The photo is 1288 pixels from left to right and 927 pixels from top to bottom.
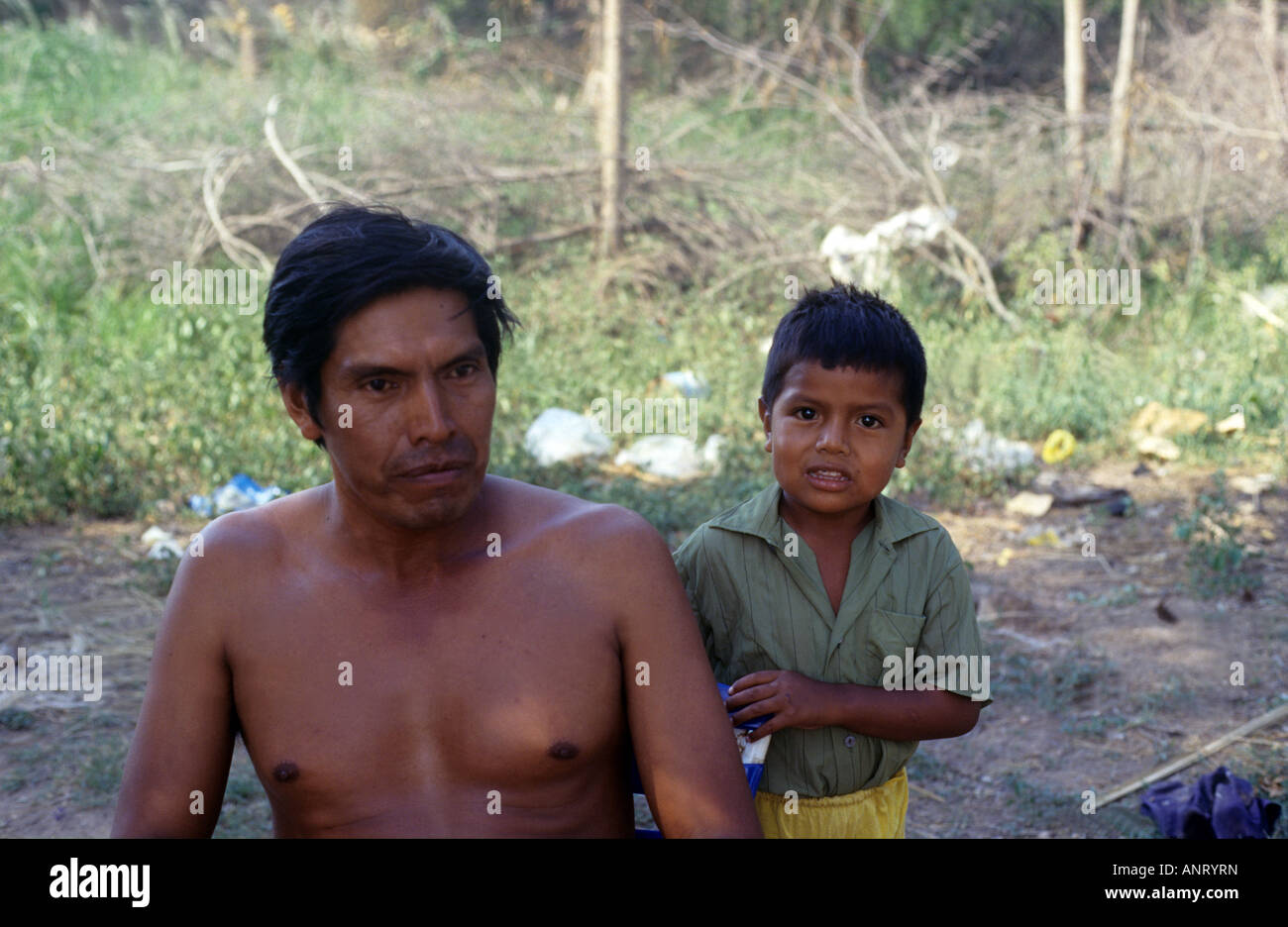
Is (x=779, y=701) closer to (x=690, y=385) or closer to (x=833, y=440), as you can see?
(x=833, y=440)

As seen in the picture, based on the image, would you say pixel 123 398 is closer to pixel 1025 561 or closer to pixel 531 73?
pixel 1025 561

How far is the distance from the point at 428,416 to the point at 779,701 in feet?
2.27

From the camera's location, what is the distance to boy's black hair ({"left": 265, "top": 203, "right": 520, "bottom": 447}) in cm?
184

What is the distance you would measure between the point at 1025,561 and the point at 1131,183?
3952mm

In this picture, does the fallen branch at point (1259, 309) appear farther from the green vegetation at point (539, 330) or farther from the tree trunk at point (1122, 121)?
the tree trunk at point (1122, 121)

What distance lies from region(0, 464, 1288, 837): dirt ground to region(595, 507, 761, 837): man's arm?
1776 mm

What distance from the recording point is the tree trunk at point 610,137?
791 centimetres

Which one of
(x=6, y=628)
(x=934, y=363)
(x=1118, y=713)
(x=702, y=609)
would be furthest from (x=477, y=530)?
(x=934, y=363)

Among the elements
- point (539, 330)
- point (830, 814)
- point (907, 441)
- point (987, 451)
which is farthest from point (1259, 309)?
point (830, 814)

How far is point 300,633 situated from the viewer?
190cm

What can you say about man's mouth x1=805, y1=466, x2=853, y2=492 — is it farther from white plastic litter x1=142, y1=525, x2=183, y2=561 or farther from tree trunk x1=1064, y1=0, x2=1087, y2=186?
tree trunk x1=1064, y1=0, x2=1087, y2=186

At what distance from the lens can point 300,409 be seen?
1.96m

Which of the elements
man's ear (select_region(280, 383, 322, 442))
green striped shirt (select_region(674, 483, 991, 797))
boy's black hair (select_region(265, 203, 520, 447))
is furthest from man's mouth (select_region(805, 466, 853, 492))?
man's ear (select_region(280, 383, 322, 442))

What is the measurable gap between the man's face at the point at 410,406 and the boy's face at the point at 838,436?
0.56 m
